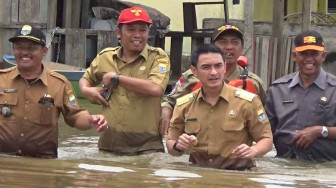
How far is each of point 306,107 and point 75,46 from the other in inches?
406

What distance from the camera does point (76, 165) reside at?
821cm

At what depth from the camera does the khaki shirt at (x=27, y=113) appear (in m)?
8.53

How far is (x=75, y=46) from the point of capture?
18984 millimetres

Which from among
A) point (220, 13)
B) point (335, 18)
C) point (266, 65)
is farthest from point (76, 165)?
point (335, 18)

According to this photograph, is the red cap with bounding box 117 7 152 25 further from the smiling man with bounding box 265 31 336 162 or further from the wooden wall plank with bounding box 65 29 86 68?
the wooden wall plank with bounding box 65 29 86 68

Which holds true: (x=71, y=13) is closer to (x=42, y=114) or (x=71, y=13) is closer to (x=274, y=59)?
(x=274, y=59)

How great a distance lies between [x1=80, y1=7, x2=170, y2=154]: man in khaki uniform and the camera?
30.2ft

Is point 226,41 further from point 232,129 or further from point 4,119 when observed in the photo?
point 4,119

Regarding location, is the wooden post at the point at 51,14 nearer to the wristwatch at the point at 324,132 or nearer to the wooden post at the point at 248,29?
the wooden post at the point at 248,29

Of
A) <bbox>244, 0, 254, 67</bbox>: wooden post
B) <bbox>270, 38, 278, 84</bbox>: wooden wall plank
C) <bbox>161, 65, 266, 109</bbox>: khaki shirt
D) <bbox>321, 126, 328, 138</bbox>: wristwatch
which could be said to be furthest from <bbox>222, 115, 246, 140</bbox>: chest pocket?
<bbox>270, 38, 278, 84</bbox>: wooden wall plank

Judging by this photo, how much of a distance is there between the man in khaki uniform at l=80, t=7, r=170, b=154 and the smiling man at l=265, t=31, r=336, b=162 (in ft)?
3.74

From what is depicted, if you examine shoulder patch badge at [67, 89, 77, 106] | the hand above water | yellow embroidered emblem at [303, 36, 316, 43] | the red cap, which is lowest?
the hand above water

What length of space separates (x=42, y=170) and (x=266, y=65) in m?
10.3

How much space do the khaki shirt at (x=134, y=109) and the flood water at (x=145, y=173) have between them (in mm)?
167
